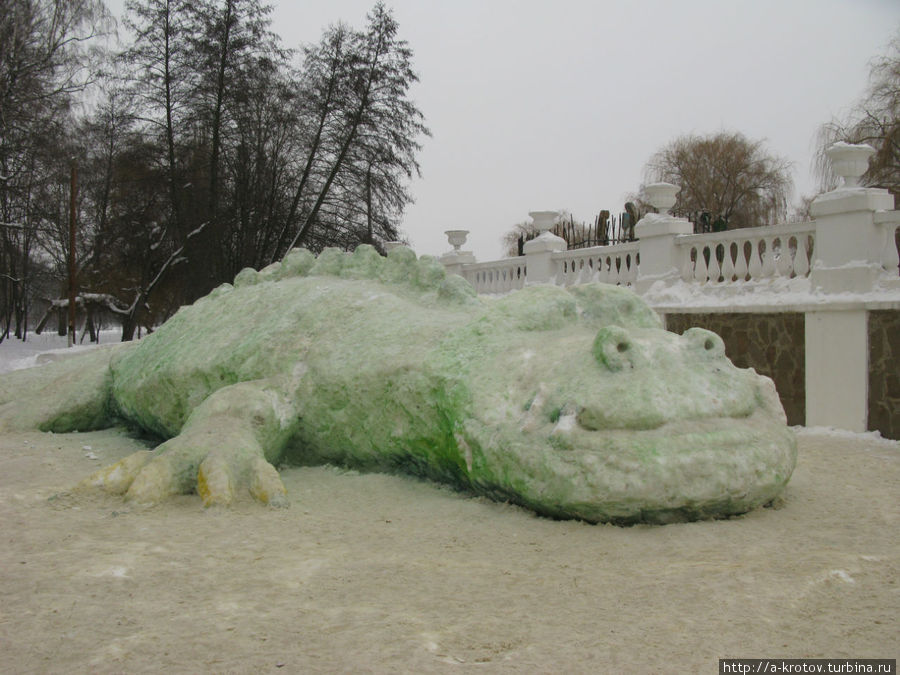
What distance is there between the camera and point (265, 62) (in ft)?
59.5

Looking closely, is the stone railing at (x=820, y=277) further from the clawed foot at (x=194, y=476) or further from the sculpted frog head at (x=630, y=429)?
the clawed foot at (x=194, y=476)

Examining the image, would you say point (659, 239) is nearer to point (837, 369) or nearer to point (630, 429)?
point (837, 369)

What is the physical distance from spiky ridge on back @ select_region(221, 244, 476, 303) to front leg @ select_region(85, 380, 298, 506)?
1.33m

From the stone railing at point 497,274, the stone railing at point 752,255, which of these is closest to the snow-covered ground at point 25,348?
the stone railing at point 497,274

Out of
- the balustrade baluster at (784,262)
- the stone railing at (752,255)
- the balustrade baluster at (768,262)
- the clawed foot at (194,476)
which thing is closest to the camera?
the clawed foot at (194,476)

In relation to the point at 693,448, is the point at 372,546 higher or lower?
lower

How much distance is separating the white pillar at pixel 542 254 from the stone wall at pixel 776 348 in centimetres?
399

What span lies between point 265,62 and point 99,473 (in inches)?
636

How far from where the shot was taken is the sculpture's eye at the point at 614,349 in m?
3.52

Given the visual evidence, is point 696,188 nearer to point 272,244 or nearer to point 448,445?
point 272,244

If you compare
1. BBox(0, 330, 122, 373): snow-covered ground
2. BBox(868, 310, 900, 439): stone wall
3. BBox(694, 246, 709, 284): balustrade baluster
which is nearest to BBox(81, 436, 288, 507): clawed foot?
BBox(868, 310, 900, 439): stone wall

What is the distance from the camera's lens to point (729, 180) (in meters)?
30.2

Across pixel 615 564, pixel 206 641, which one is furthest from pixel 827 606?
pixel 206 641

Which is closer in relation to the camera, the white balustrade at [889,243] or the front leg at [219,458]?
the front leg at [219,458]
